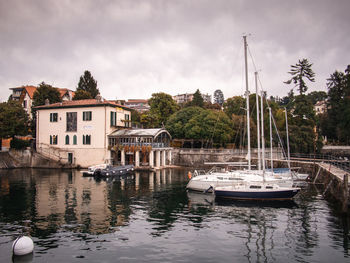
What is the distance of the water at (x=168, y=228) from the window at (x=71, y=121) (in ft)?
97.0

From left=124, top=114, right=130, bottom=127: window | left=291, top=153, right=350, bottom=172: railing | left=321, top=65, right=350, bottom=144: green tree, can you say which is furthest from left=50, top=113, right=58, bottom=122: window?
left=321, top=65, right=350, bottom=144: green tree

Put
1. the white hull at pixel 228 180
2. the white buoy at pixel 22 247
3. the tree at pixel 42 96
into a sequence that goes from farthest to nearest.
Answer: the tree at pixel 42 96, the white hull at pixel 228 180, the white buoy at pixel 22 247

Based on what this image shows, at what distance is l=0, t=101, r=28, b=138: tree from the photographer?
2238 inches

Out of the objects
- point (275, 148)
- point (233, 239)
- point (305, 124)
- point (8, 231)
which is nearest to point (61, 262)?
point (8, 231)

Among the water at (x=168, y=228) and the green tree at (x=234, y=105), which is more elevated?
the green tree at (x=234, y=105)

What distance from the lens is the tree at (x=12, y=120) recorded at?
56.8 metres

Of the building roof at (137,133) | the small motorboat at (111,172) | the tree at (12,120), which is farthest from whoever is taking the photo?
the tree at (12,120)

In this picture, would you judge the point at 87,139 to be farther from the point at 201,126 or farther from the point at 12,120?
the point at 201,126

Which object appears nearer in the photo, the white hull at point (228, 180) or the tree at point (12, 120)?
the white hull at point (228, 180)

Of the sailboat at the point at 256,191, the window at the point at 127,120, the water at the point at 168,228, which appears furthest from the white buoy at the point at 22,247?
the window at the point at 127,120

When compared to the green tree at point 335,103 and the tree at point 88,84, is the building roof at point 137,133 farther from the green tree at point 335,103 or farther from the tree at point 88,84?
the green tree at point 335,103

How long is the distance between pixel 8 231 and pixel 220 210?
15.4 metres

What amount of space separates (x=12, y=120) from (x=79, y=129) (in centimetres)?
1463

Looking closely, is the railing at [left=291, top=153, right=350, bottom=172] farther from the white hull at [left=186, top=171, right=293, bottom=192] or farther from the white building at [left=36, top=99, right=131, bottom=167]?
the white building at [left=36, top=99, right=131, bottom=167]
